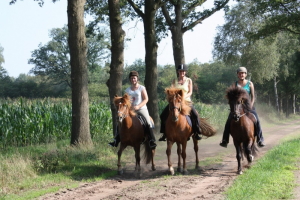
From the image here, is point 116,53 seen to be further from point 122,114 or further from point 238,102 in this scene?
point 238,102

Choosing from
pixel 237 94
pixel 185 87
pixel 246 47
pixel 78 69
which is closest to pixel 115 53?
pixel 78 69

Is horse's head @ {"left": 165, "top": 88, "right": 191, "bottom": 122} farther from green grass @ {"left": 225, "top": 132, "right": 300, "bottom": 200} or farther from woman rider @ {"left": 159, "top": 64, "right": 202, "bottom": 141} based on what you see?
green grass @ {"left": 225, "top": 132, "right": 300, "bottom": 200}

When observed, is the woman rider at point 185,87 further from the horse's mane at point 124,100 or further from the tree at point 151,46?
the tree at point 151,46

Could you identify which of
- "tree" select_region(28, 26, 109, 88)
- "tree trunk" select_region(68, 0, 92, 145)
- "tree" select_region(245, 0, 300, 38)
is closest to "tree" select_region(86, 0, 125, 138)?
"tree trunk" select_region(68, 0, 92, 145)

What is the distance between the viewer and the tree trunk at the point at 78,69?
1252 cm

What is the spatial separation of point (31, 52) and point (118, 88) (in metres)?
68.1

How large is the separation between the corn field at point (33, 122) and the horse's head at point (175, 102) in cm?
837

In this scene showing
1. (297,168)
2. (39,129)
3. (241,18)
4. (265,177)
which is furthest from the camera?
(241,18)

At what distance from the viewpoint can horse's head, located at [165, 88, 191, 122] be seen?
30.8 ft

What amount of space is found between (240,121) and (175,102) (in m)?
1.87

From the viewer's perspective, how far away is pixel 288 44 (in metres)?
44.2

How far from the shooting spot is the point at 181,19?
19719 millimetres

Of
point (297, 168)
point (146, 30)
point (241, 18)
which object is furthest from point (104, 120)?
point (241, 18)

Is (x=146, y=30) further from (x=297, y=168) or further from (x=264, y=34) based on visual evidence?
(x=264, y=34)
